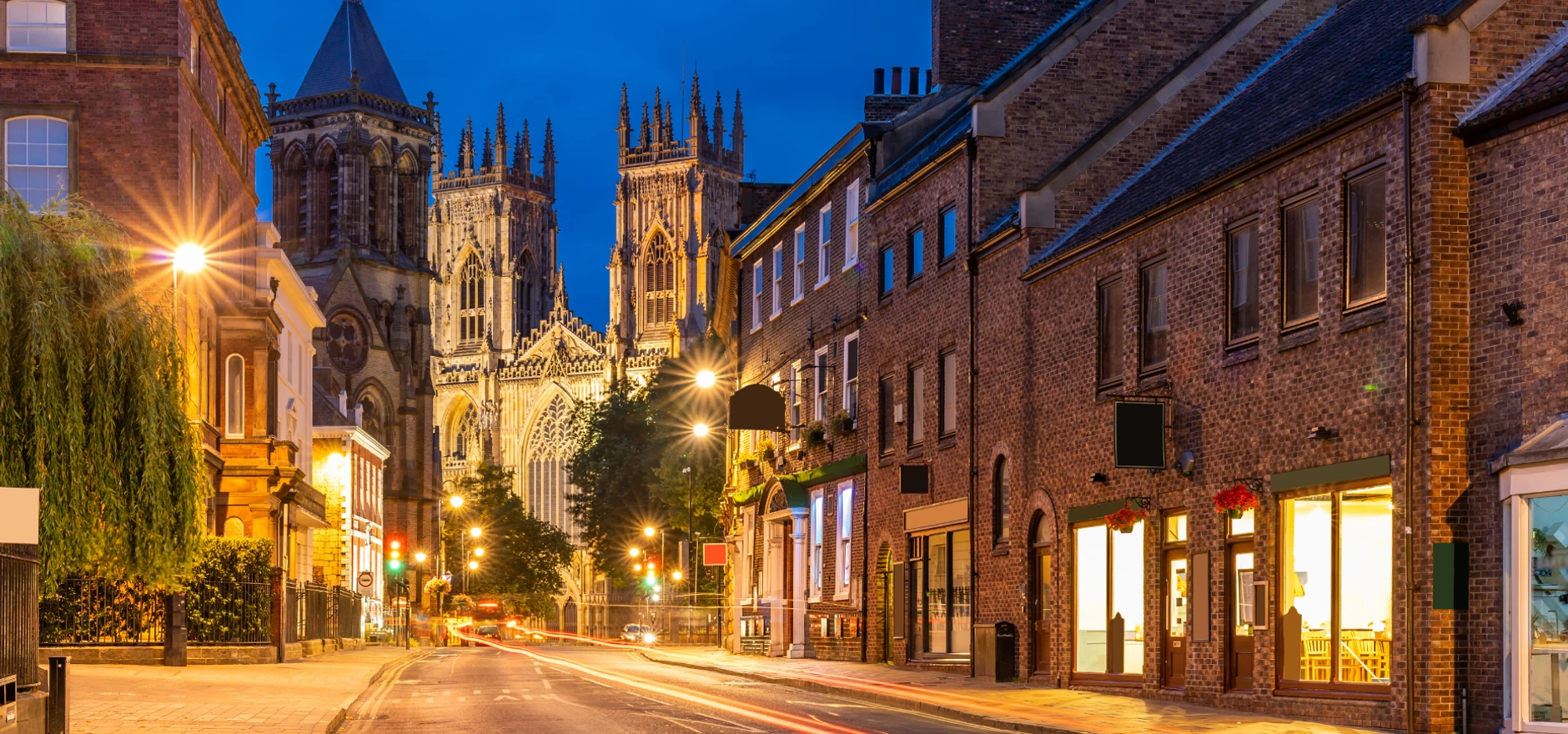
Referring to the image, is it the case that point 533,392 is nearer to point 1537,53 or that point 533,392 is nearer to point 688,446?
point 688,446

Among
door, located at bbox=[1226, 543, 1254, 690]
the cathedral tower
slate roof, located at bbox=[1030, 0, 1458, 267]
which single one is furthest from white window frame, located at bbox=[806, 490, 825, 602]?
the cathedral tower

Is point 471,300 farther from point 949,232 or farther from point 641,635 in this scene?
point 949,232

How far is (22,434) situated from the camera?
15.5 m

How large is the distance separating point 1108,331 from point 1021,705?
579 cm

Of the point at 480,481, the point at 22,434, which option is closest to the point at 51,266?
the point at 22,434

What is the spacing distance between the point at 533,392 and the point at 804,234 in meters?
109

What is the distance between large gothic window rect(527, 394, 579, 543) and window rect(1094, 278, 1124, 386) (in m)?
120

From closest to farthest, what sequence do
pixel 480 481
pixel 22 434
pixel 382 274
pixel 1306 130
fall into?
pixel 22 434 → pixel 1306 130 → pixel 382 274 → pixel 480 481

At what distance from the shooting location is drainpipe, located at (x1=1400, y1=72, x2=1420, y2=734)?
58.4ft

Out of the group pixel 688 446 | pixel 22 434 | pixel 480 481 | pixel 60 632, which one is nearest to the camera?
pixel 22 434

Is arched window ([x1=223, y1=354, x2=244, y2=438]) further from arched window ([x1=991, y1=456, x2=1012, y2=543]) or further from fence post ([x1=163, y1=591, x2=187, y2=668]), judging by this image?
arched window ([x1=991, y1=456, x2=1012, y2=543])

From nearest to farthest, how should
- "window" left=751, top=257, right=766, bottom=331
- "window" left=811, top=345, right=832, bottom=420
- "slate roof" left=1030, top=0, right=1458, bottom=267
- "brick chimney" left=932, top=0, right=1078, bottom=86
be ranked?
1. "slate roof" left=1030, top=0, right=1458, bottom=267
2. "brick chimney" left=932, top=0, right=1078, bottom=86
3. "window" left=811, top=345, right=832, bottom=420
4. "window" left=751, top=257, right=766, bottom=331

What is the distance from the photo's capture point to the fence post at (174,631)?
33.1 metres

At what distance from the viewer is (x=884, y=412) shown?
119ft
